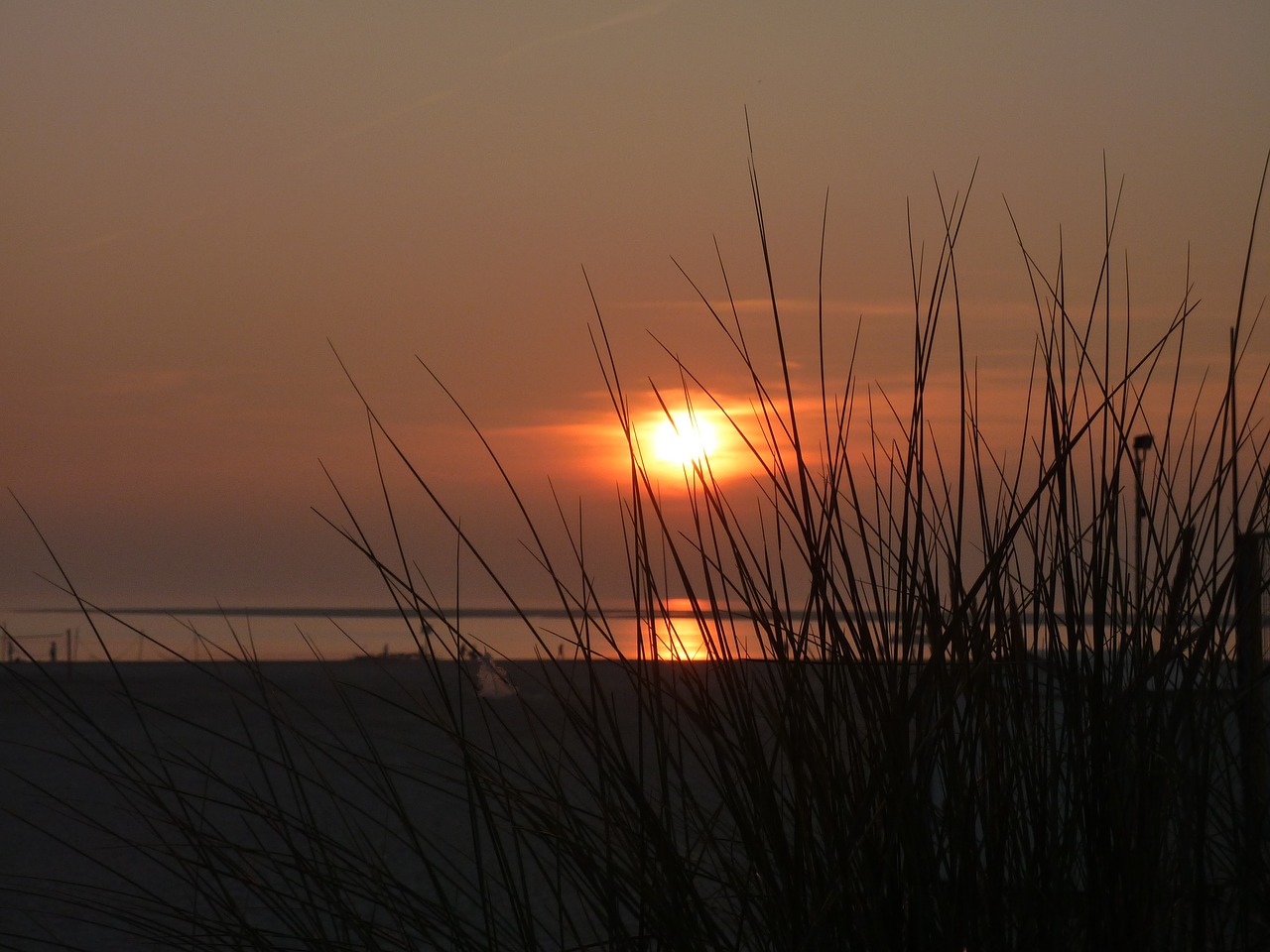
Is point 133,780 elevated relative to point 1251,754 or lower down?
lower down

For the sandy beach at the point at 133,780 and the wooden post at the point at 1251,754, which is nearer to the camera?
the wooden post at the point at 1251,754

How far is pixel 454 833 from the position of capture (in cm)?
642

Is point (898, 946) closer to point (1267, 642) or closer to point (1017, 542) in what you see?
point (1017, 542)

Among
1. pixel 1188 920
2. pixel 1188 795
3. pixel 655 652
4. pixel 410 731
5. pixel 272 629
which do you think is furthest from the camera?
pixel 272 629

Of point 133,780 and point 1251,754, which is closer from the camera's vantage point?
point 133,780

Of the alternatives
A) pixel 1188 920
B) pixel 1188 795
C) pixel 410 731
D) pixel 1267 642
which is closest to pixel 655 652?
pixel 1188 795

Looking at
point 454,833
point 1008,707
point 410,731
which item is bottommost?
point 1008,707

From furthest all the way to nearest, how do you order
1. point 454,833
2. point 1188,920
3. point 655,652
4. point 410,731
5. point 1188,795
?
point 410,731, point 454,833, point 1188,920, point 655,652, point 1188,795

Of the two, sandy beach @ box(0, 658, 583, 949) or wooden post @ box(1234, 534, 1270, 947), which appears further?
sandy beach @ box(0, 658, 583, 949)

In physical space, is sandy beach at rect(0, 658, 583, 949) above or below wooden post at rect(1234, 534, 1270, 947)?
above

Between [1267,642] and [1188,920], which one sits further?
[1267,642]

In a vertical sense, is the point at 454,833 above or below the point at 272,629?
below

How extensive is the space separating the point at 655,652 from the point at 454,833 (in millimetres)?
5454

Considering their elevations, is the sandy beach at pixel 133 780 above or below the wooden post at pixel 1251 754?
above
